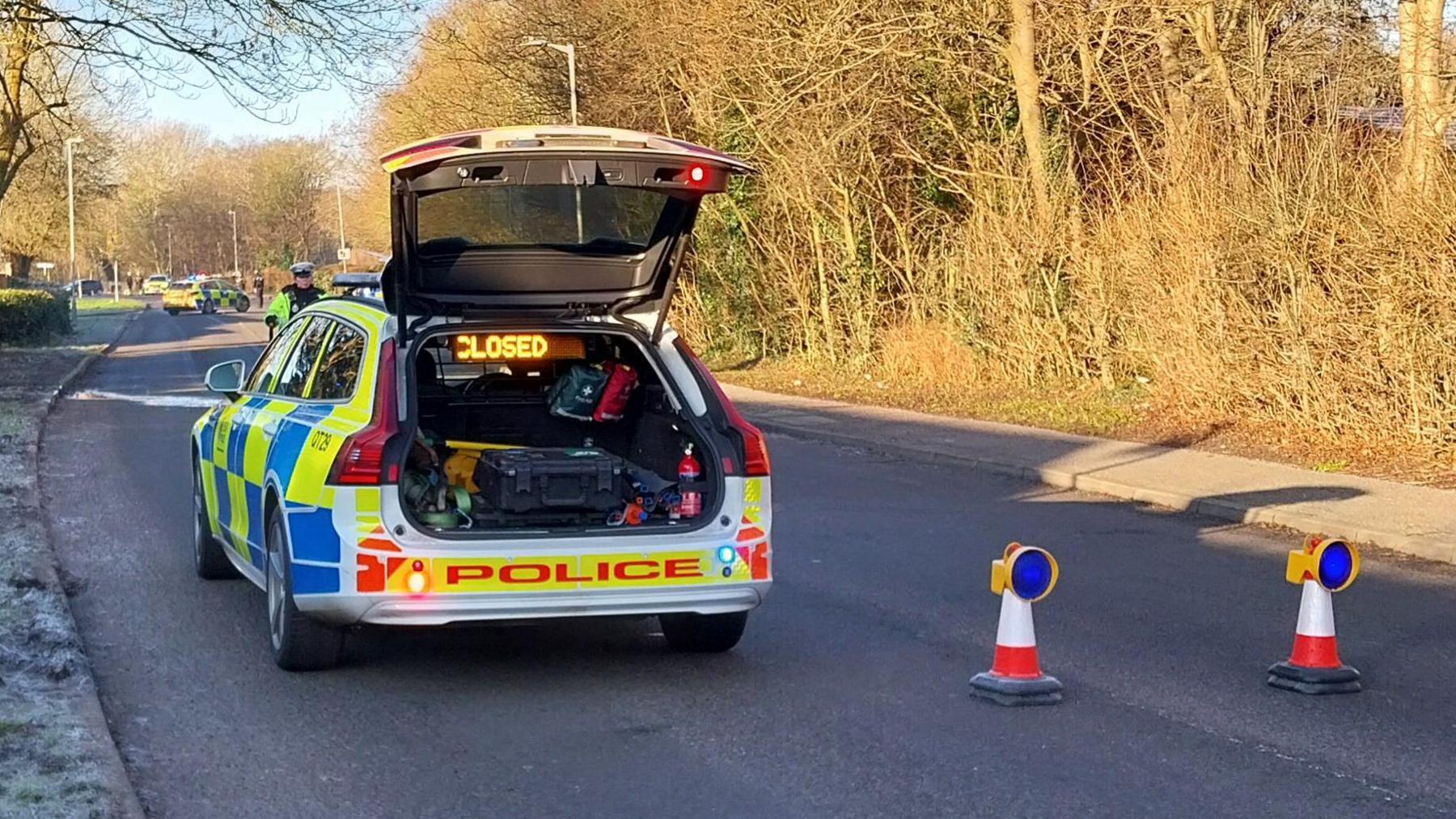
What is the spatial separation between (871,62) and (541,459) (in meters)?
16.7

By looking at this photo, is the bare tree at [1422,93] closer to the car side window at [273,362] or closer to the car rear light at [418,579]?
the car side window at [273,362]

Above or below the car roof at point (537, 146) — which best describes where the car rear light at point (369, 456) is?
below

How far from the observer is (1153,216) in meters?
18.6

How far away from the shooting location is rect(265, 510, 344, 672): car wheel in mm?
7117

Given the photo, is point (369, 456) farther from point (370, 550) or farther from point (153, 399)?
point (153, 399)

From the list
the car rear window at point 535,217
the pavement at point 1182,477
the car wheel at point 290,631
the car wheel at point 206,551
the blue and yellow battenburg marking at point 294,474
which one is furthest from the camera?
the pavement at point 1182,477

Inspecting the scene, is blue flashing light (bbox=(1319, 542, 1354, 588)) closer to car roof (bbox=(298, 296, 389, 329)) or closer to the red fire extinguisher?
the red fire extinguisher

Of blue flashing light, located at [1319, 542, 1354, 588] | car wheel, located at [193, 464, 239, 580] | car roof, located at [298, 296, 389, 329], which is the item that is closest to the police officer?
car wheel, located at [193, 464, 239, 580]

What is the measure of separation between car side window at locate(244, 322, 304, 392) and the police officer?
7509 mm

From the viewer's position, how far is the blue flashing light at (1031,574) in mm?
6566

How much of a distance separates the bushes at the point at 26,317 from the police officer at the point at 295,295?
24.1 meters

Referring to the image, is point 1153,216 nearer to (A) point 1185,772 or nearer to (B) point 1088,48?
(B) point 1088,48

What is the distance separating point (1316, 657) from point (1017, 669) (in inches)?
49.3

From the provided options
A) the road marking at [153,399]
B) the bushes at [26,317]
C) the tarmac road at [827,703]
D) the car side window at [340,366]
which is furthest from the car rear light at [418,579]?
the bushes at [26,317]
